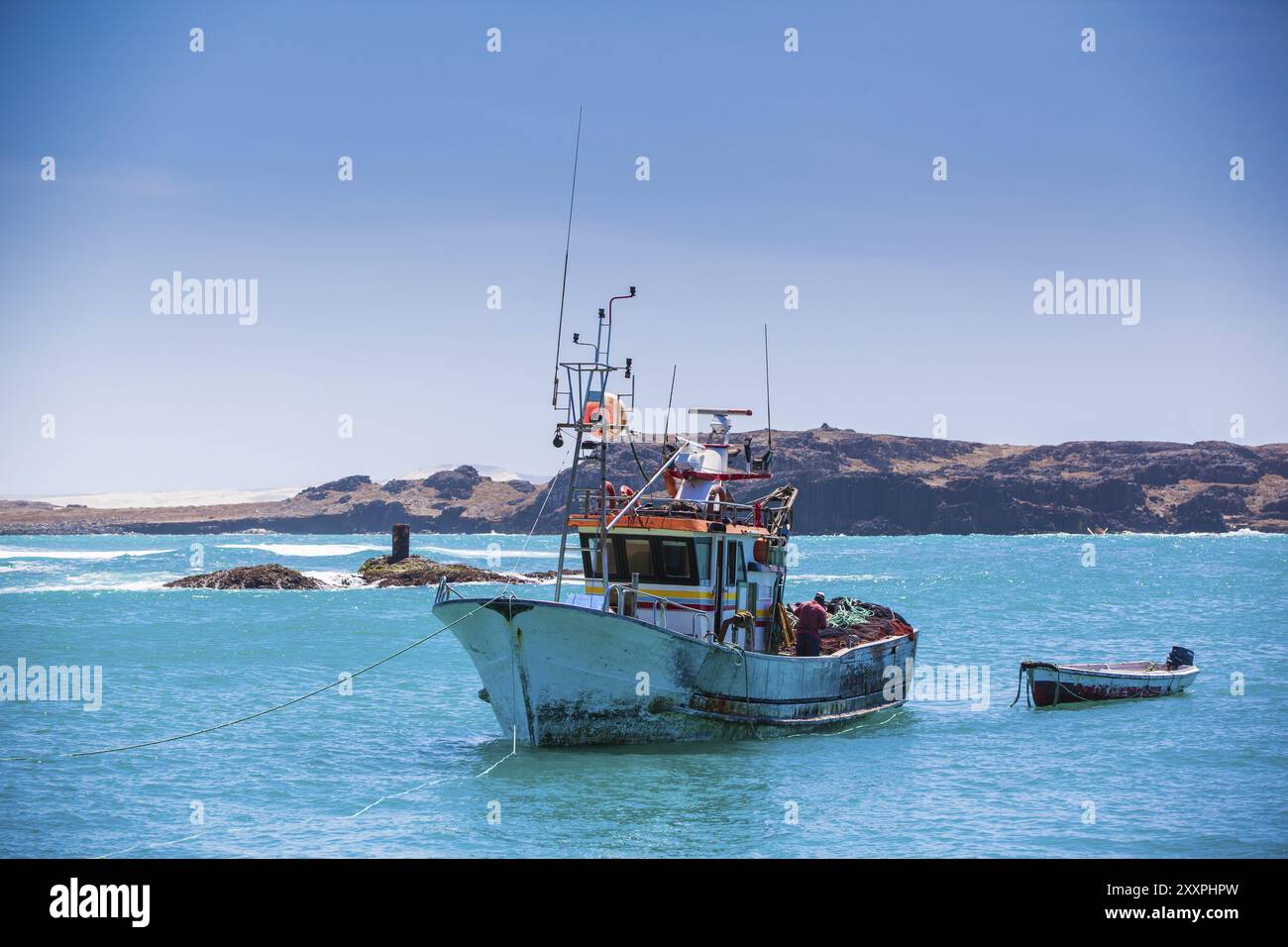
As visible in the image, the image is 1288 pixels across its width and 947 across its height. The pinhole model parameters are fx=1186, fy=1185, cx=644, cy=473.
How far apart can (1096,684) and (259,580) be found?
2206 inches

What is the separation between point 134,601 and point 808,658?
51636 millimetres

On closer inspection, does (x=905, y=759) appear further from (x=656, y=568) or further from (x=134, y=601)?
(x=134, y=601)

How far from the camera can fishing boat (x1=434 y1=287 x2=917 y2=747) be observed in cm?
2061

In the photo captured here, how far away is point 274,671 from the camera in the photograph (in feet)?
124

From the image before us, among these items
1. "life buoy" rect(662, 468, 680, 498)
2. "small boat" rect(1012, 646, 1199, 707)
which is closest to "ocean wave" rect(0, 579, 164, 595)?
"life buoy" rect(662, 468, 680, 498)

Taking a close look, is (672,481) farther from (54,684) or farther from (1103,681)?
(54,684)

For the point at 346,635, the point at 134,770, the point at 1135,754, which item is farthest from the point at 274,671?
the point at 1135,754

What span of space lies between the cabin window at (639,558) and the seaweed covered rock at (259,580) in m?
54.5

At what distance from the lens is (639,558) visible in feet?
76.7

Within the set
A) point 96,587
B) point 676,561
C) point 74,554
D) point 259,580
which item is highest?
point 676,561

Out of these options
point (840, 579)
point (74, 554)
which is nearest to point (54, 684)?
point (840, 579)
